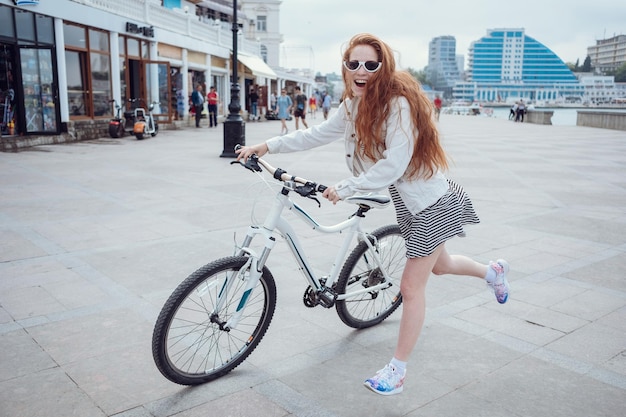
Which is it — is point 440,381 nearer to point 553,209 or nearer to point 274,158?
point 553,209

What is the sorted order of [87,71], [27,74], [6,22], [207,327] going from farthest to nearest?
[87,71], [27,74], [6,22], [207,327]

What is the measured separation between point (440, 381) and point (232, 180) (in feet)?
23.5

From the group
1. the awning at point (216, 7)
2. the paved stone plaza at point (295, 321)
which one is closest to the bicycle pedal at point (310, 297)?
the paved stone plaza at point (295, 321)

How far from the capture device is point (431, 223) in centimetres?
287

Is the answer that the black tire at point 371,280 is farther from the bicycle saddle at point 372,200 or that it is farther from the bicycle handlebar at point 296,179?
the bicycle handlebar at point 296,179

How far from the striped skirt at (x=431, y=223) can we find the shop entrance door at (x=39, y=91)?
14.8 metres

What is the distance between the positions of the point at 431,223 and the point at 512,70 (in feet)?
677

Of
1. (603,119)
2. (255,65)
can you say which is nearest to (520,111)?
(603,119)

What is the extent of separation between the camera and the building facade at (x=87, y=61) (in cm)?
1479

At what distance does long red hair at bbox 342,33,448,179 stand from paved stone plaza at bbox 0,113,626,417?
0.42 meters

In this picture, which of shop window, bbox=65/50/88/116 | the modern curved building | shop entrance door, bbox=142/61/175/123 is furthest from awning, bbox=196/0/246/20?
the modern curved building

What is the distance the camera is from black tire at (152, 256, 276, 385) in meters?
2.76

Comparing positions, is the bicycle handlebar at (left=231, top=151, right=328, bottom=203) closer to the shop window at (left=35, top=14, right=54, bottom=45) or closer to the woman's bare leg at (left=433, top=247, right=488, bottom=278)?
the woman's bare leg at (left=433, top=247, right=488, bottom=278)

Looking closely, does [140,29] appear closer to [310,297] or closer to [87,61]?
[87,61]
